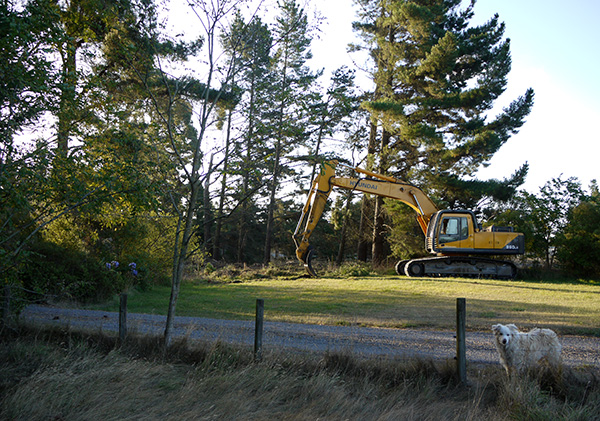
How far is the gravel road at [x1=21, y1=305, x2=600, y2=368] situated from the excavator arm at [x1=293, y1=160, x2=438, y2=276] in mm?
8479

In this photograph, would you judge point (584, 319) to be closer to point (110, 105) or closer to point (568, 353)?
point (568, 353)

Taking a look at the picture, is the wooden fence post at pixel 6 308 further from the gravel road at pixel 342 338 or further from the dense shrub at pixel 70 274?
the dense shrub at pixel 70 274

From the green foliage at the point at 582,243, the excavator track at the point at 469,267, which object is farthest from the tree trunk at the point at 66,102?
the green foliage at the point at 582,243

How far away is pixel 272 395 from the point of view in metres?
5.14

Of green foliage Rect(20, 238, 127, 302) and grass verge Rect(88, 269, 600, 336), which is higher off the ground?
green foliage Rect(20, 238, 127, 302)

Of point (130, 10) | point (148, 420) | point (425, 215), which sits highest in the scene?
point (130, 10)

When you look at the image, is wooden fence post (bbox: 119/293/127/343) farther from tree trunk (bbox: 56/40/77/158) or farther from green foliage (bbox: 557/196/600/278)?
green foliage (bbox: 557/196/600/278)

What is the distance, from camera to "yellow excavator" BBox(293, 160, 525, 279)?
18.5 meters

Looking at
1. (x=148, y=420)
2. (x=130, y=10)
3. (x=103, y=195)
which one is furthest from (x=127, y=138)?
(x=148, y=420)

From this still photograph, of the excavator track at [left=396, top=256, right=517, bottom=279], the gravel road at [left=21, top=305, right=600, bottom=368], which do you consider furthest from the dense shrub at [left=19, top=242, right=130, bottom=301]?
the excavator track at [left=396, top=256, right=517, bottom=279]

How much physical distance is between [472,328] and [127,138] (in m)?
7.26

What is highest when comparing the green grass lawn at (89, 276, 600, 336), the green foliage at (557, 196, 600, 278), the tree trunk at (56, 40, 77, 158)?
the tree trunk at (56, 40, 77, 158)

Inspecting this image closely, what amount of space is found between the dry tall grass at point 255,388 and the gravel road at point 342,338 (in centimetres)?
61

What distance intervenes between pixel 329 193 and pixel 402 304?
24.0 feet
